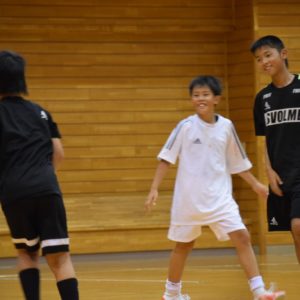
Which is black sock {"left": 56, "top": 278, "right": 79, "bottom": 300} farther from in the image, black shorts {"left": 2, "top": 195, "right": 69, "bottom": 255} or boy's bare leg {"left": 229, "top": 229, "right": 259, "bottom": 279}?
boy's bare leg {"left": 229, "top": 229, "right": 259, "bottom": 279}

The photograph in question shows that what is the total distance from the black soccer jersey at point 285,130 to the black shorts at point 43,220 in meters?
1.60

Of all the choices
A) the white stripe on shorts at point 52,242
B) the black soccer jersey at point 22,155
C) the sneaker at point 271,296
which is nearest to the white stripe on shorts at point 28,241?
the white stripe on shorts at point 52,242

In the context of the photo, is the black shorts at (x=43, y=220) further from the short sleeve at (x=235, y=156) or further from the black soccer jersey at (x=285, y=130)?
the short sleeve at (x=235, y=156)

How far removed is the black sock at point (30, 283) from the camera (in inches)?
160

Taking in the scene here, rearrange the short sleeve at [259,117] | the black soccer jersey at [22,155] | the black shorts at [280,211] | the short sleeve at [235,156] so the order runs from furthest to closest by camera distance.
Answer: the short sleeve at [235,156], the short sleeve at [259,117], the black shorts at [280,211], the black soccer jersey at [22,155]

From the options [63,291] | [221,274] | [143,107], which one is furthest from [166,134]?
[63,291]

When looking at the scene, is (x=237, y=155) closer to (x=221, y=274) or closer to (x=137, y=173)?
(x=221, y=274)

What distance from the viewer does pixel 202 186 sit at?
5348mm

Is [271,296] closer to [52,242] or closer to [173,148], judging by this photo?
[173,148]

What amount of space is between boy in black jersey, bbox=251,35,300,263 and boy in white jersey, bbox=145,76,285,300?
321 mm

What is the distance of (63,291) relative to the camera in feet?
13.1

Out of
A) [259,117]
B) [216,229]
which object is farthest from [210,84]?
[216,229]

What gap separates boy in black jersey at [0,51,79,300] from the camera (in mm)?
3920

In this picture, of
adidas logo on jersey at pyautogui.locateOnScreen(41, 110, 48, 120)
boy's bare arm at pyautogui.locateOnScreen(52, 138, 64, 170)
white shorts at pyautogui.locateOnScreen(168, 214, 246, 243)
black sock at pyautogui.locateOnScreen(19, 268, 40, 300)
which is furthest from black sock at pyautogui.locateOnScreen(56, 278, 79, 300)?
white shorts at pyautogui.locateOnScreen(168, 214, 246, 243)
